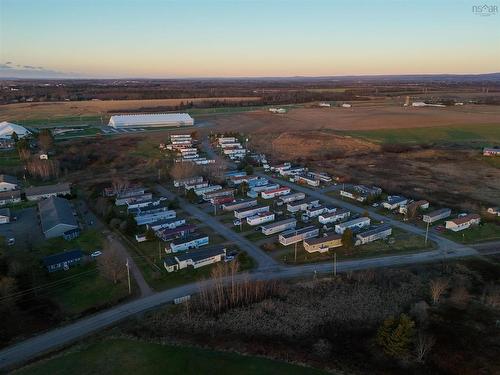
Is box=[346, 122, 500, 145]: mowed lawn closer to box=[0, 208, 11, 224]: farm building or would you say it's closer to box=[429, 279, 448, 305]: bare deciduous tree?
box=[429, 279, 448, 305]: bare deciduous tree

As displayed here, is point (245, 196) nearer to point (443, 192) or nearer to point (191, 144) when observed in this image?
point (443, 192)

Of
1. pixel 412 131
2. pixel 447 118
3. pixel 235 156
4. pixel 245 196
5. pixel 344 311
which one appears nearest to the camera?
pixel 344 311

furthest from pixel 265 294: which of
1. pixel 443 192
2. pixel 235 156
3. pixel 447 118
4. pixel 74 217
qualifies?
pixel 447 118

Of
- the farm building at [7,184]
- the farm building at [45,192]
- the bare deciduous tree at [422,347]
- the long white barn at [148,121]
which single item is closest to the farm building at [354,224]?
the bare deciduous tree at [422,347]

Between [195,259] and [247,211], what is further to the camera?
[247,211]

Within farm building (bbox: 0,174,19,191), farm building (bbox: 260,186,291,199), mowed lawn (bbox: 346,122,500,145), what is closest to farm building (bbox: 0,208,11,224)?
farm building (bbox: 0,174,19,191)

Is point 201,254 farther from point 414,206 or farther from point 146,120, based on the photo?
point 146,120

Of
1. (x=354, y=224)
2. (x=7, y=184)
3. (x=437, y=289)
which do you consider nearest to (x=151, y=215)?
(x=354, y=224)
